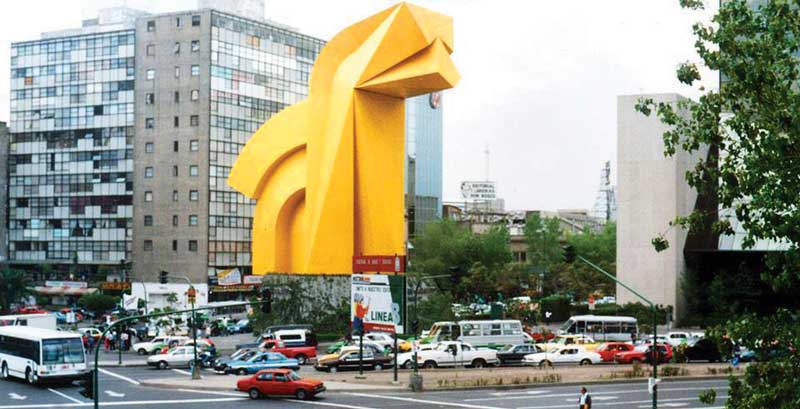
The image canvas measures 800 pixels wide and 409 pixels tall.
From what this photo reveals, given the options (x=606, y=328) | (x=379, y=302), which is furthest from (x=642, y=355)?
(x=379, y=302)

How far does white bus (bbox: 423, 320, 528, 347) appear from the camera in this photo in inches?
2125

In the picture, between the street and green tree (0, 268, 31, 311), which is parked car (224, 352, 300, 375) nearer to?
the street

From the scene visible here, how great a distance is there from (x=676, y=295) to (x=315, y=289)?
84.4ft

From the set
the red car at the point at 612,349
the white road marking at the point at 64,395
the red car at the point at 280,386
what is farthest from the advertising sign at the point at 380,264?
the white road marking at the point at 64,395

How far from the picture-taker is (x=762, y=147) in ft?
47.4

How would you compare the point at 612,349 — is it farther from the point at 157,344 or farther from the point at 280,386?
the point at 157,344

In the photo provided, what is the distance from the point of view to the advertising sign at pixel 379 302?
141 feet

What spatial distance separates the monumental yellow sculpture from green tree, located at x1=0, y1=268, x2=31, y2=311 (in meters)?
32.4

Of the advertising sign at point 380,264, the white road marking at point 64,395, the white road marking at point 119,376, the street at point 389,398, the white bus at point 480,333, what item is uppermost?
the advertising sign at point 380,264

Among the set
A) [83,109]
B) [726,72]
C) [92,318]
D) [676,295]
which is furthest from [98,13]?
[726,72]

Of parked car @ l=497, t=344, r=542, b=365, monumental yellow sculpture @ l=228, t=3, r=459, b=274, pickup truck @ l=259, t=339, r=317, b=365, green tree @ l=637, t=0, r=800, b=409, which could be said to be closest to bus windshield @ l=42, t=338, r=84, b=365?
pickup truck @ l=259, t=339, r=317, b=365

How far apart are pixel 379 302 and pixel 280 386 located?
775 cm

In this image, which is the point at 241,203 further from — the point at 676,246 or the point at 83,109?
the point at 676,246

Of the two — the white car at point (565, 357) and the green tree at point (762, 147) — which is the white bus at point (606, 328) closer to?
the white car at point (565, 357)
